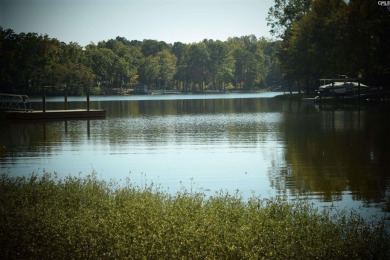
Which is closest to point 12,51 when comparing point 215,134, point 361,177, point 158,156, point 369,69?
point 369,69

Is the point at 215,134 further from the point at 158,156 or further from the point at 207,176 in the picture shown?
the point at 207,176

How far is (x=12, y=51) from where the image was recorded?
12638 centimetres

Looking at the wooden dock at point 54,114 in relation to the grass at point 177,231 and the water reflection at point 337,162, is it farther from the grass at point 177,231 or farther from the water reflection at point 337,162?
the grass at point 177,231

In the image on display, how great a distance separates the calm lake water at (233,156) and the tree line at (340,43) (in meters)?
25.8

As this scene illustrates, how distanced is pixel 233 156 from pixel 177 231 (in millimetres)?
16814

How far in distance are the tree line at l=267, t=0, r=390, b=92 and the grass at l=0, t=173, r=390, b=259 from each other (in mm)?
60606

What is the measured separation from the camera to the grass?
12.3m

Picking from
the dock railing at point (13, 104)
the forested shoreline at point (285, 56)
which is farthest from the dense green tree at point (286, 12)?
the dock railing at point (13, 104)

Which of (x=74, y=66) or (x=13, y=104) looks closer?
(x=13, y=104)

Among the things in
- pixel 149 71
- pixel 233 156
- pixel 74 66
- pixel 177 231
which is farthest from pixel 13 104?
pixel 149 71

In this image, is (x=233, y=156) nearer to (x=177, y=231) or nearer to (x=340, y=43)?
(x=177, y=231)

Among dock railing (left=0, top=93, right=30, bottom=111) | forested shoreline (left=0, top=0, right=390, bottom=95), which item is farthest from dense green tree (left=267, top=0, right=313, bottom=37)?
dock railing (left=0, top=93, right=30, bottom=111)

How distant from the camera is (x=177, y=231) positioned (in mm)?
13453

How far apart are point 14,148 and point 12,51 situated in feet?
324
